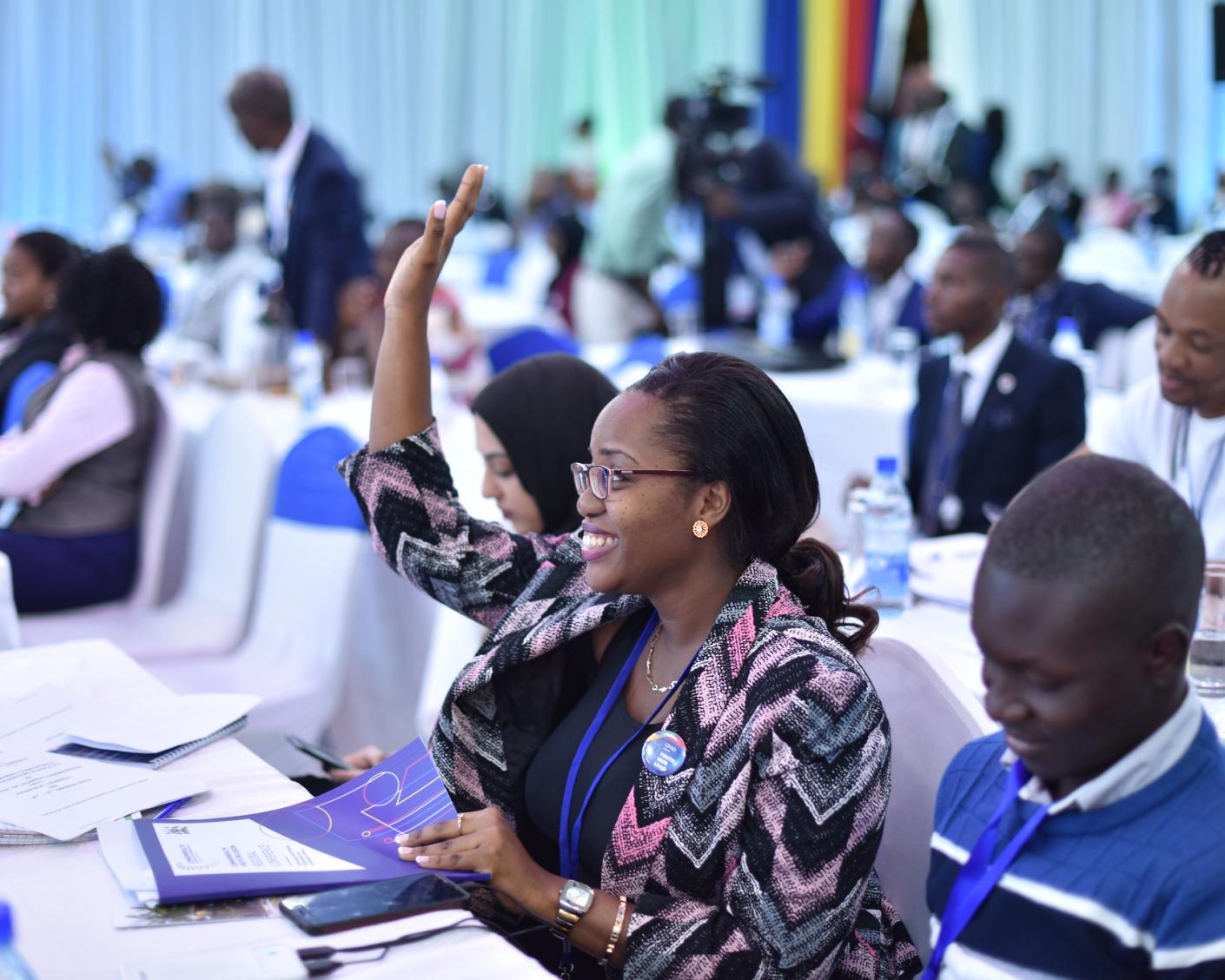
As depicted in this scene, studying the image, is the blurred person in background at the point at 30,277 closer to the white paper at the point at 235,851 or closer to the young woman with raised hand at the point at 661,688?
the young woman with raised hand at the point at 661,688

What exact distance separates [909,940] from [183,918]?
2.61 feet

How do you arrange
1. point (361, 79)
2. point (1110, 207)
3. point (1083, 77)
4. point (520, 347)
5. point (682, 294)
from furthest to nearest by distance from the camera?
point (1083, 77) < point (361, 79) < point (1110, 207) < point (682, 294) < point (520, 347)

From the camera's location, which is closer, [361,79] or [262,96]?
[262,96]

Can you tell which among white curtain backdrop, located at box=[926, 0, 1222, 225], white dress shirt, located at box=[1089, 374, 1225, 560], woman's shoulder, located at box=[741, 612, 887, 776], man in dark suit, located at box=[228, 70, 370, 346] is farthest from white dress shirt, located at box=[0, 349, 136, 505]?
white curtain backdrop, located at box=[926, 0, 1222, 225]

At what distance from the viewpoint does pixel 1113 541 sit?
3.55 feet

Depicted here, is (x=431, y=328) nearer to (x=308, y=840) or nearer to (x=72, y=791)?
(x=72, y=791)

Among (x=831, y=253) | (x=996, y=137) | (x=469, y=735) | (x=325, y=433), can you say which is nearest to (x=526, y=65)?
(x=996, y=137)

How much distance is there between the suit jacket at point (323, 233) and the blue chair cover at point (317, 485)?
78.8 inches

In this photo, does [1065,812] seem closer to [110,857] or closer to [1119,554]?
[1119,554]

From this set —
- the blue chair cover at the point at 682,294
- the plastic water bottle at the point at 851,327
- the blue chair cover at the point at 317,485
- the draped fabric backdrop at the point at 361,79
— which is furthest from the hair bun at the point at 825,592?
the draped fabric backdrop at the point at 361,79

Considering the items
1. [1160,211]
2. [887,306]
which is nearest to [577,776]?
[887,306]

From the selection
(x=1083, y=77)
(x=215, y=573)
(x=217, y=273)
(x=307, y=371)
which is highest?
(x=1083, y=77)

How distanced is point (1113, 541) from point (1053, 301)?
4.72 meters

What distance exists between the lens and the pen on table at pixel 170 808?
59.9 inches
